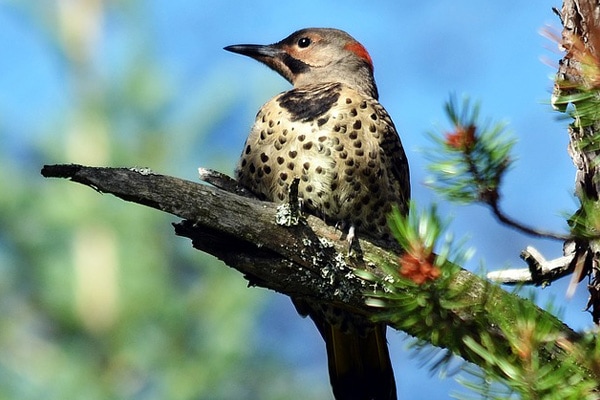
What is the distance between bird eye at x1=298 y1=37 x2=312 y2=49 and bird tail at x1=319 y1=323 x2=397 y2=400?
151 centimetres

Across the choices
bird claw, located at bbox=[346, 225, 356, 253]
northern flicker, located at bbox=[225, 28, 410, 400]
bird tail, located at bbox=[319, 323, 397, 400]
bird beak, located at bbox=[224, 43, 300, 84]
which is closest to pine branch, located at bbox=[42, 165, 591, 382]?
bird claw, located at bbox=[346, 225, 356, 253]

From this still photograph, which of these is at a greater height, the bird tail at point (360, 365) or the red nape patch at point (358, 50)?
the red nape patch at point (358, 50)

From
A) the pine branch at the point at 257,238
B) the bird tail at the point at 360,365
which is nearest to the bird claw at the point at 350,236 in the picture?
the pine branch at the point at 257,238

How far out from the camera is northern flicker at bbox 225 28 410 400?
3805 millimetres

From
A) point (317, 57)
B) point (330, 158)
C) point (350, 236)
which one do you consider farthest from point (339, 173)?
point (317, 57)

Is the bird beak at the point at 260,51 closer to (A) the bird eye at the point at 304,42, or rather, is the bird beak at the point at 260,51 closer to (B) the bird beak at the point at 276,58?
(B) the bird beak at the point at 276,58

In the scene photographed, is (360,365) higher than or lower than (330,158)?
lower

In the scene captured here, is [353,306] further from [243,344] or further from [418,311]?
[243,344]

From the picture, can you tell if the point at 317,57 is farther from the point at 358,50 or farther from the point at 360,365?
the point at 360,365

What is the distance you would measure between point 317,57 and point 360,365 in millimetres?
1595

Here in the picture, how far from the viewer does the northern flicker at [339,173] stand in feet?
12.5

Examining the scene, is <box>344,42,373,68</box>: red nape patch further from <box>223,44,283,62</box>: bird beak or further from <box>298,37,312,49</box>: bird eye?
<box>223,44,283,62</box>: bird beak

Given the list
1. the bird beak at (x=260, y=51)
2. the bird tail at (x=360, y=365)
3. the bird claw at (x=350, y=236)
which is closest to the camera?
the bird claw at (x=350, y=236)

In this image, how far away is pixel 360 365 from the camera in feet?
13.6
